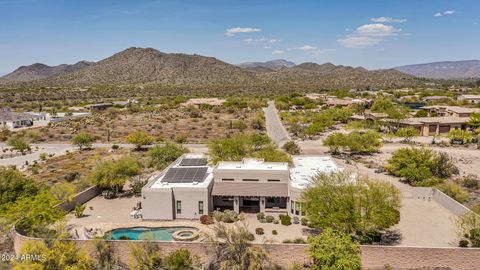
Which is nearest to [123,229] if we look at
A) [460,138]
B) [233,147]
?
[233,147]

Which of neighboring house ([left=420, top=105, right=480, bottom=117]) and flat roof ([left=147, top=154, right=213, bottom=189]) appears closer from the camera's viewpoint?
flat roof ([left=147, top=154, right=213, bottom=189])

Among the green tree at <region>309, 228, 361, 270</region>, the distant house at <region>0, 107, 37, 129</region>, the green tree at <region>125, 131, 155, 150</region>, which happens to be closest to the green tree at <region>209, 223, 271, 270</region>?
the green tree at <region>309, 228, 361, 270</region>

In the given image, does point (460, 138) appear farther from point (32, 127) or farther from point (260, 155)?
point (32, 127)

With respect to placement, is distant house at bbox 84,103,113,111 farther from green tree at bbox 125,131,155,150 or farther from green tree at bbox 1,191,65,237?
green tree at bbox 1,191,65,237

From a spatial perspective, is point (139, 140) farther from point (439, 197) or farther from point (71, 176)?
point (439, 197)

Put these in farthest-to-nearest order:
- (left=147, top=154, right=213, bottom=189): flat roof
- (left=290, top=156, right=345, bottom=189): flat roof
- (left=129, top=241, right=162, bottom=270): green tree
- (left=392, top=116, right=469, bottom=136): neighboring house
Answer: (left=392, top=116, right=469, bottom=136): neighboring house, (left=290, top=156, right=345, bottom=189): flat roof, (left=147, top=154, right=213, bottom=189): flat roof, (left=129, top=241, right=162, bottom=270): green tree

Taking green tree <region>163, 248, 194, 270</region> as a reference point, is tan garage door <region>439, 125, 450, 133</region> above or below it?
above

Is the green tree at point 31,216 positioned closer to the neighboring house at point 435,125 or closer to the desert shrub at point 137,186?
the desert shrub at point 137,186
